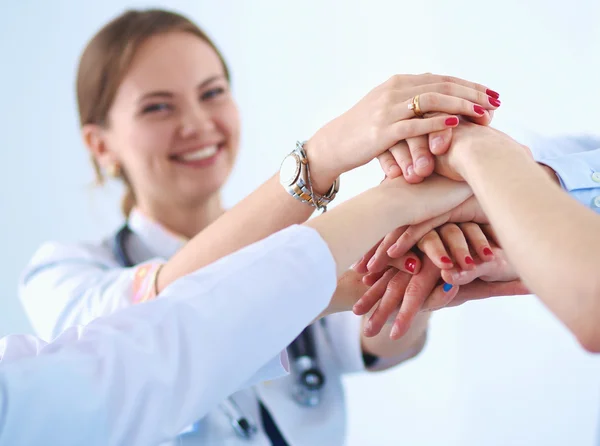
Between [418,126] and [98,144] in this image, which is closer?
[418,126]

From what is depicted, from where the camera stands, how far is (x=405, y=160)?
2.68ft

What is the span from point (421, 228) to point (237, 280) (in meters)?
0.33

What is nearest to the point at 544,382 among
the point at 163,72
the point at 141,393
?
the point at 163,72

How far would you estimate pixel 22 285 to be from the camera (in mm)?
1215

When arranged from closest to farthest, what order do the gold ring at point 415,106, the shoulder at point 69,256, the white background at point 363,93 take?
the gold ring at point 415,106 → the shoulder at point 69,256 → the white background at point 363,93

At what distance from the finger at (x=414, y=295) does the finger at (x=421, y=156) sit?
0.12m

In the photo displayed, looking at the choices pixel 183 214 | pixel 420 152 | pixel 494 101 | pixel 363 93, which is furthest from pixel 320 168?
pixel 363 93

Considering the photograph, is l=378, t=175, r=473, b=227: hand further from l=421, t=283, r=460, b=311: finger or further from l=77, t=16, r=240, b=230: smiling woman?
l=77, t=16, r=240, b=230: smiling woman

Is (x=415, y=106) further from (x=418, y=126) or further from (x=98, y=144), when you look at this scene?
(x=98, y=144)

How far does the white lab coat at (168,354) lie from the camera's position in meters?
0.46

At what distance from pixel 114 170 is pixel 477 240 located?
2.82ft

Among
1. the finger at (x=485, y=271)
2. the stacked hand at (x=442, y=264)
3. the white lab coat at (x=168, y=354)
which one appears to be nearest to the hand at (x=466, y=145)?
the stacked hand at (x=442, y=264)

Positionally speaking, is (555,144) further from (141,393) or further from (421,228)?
(141,393)

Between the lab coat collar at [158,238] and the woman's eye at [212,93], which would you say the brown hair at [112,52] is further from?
the lab coat collar at [158,238]
